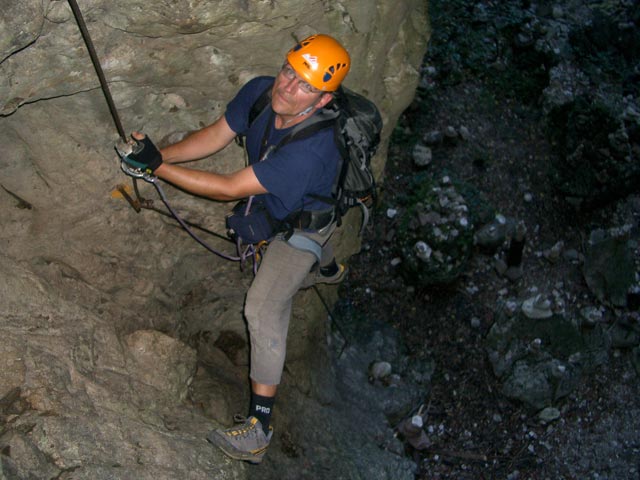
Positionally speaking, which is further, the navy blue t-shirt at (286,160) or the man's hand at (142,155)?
the navy blue t-shirt at (286,160)

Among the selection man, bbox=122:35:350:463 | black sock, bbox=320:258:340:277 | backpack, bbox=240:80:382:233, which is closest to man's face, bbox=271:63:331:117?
man, bbox=122:35:350:463

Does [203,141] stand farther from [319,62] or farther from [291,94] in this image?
[319,62]

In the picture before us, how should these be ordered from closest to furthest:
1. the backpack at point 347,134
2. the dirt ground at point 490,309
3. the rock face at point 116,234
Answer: the rock face at point 116,234, the backpack at point 347,134, the dirt ground at point 490,309

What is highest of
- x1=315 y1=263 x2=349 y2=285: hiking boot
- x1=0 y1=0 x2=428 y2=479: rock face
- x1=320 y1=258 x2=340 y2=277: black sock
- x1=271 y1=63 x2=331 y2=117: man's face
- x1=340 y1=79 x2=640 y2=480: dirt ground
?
x1=271 y1=63 x2=331 y2=117: man's face

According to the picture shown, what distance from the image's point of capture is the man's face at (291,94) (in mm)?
3756

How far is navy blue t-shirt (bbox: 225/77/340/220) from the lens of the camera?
12.3ft

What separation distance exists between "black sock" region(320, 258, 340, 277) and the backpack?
1245 millimetres

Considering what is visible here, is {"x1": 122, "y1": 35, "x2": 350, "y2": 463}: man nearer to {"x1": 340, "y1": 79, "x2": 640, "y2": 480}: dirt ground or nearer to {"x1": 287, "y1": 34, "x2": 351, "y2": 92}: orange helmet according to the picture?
{"x1": 287, "y1": 34, "x2": 351, "y2": 92}: orange helmet

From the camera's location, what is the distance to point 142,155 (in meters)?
3.57

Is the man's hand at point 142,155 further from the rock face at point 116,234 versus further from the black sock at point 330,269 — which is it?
the black sock at point 330,269

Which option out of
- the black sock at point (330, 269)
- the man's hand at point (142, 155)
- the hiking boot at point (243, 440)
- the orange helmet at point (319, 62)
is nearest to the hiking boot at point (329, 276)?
the black sock at point (330, 269)

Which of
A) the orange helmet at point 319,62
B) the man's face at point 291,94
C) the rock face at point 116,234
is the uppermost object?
the orange helmet at point 319,62

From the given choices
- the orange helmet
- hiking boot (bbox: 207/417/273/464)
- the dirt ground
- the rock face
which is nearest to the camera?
the rock face

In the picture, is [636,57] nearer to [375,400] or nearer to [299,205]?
[375,400]
